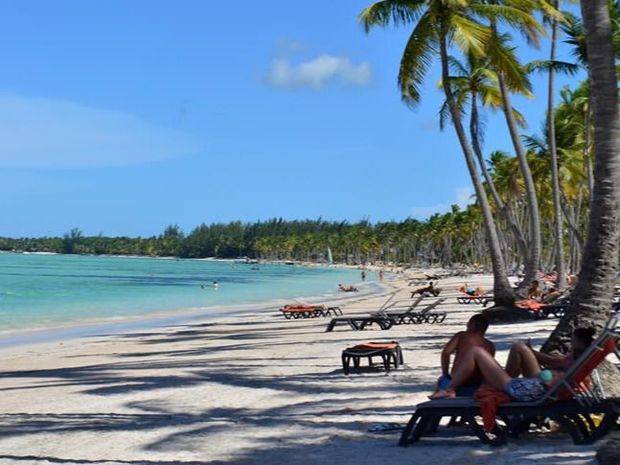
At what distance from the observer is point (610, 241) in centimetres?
800

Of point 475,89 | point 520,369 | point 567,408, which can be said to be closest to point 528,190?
point 475,89

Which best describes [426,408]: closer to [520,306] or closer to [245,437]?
[245,437]

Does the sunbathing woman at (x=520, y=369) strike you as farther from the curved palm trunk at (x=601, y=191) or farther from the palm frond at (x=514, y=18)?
the palm frond at (x=514, y=18)

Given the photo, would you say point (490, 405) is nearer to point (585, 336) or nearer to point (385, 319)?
point (585, 336)

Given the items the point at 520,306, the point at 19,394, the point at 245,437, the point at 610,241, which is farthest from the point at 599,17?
the point at 520,306

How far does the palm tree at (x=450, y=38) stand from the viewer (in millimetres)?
18594

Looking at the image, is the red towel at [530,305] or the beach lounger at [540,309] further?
the red towel at [530,305]

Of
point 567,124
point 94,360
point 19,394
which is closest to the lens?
point 19,394

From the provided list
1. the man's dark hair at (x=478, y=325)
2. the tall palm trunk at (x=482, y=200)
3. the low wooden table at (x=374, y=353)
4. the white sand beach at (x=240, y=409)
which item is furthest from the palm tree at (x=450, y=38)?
the man's dark hair at (x=478, y=325)

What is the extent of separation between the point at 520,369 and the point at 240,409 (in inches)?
133

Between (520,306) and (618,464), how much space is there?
14165 millimetres

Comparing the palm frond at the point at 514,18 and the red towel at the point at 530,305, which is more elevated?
the palm frond at the point at 514,18

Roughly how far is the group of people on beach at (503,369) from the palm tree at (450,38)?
1216 centimetres

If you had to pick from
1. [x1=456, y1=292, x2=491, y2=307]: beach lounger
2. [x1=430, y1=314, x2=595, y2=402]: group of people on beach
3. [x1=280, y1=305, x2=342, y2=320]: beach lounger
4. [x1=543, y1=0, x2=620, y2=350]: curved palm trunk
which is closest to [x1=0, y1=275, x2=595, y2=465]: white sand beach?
[x1=430, y1=314, x2=595, y2=402]: group of people on beach
